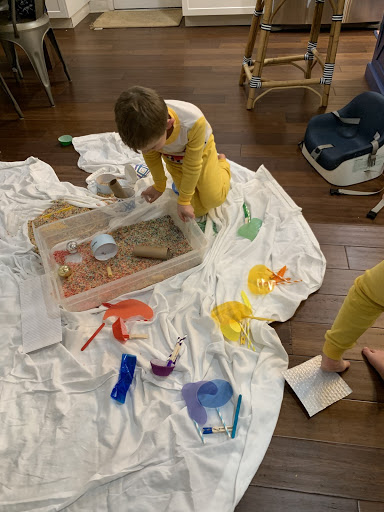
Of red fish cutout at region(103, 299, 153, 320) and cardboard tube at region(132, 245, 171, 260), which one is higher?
cardboard tube at region(132, 245, 171, 260)

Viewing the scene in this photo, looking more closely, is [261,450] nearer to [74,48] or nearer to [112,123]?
[112,123]

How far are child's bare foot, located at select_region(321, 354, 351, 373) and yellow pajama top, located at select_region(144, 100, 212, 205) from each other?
2.39 ft

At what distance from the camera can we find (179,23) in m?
3.55

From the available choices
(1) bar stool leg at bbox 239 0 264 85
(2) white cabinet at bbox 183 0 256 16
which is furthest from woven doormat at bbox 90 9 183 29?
(1) bar stool leg at bbox 239 0 264 85

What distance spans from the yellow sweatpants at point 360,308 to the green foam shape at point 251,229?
0.64 metres

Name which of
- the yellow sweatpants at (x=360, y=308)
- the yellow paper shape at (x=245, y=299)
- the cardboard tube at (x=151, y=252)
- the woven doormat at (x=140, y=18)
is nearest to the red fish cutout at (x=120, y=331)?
the cardboard tube at (x=151, y=252)

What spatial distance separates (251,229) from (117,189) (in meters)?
0.63

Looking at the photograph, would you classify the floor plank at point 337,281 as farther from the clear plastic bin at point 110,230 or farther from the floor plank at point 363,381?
the clear plastic bin at point 110,230

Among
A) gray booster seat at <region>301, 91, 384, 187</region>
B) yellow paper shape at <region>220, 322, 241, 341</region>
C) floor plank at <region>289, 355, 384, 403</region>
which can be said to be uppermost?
gray booster seat at <region>301, 91, 384, 187</region>

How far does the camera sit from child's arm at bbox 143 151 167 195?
1.43 m

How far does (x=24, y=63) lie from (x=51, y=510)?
10.8 ft

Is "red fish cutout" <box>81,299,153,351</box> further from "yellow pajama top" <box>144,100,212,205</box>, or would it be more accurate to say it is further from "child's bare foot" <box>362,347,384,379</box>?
"child's bare foot" <box>362,347,384,379</box>

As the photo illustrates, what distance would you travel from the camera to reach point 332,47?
2.04 m

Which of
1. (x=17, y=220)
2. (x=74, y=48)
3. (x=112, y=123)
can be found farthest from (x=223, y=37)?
(x=17, y=220)
